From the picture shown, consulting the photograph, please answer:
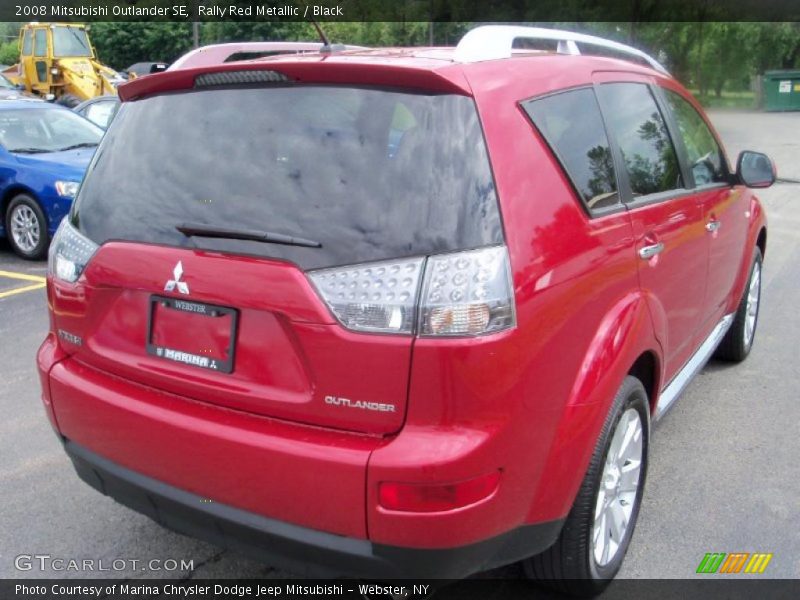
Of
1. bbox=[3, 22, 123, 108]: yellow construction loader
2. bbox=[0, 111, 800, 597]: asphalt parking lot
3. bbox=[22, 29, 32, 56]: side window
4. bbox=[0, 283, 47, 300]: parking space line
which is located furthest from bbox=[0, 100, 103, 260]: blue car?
bbox=[22, 29, 32, 56]: side window

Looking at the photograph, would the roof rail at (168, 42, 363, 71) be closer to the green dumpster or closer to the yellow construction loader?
the yellow construction loader

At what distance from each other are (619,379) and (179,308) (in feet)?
4.58

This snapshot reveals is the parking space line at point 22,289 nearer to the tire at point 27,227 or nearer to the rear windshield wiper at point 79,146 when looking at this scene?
the tire at point 27,227

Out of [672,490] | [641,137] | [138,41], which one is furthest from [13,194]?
[138,41]

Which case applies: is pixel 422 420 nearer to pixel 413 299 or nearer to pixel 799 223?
pixel 413 299

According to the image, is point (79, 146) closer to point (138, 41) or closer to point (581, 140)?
point (581, 140)

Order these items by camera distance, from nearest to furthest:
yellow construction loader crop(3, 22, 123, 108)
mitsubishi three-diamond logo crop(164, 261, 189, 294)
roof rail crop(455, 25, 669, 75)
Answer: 1. mitsubishi three-diamond logo crop(164, 261, 189, 294)
2. roof rail crop(455, 25, 669, 75)
3. yellow construction loader crop(3, 22, 123, 108)

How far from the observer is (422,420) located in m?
2.18

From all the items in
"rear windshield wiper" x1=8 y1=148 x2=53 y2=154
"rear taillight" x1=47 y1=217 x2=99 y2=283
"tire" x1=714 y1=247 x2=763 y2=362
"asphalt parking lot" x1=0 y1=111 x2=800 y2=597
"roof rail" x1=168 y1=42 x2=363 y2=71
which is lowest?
"asphalt parking lot" x1=0 y1=111 x2=800 y2=597

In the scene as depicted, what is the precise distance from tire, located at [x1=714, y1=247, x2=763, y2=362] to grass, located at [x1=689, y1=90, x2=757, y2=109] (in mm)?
27109

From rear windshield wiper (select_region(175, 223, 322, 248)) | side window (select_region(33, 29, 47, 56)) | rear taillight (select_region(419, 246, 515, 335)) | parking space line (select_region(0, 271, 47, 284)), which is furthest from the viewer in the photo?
side window (select_region(33, 29, 47, 56))

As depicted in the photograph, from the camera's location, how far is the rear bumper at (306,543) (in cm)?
227

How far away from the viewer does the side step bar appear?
350cm

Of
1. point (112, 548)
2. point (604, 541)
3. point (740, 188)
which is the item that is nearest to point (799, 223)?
point (740, 188)
